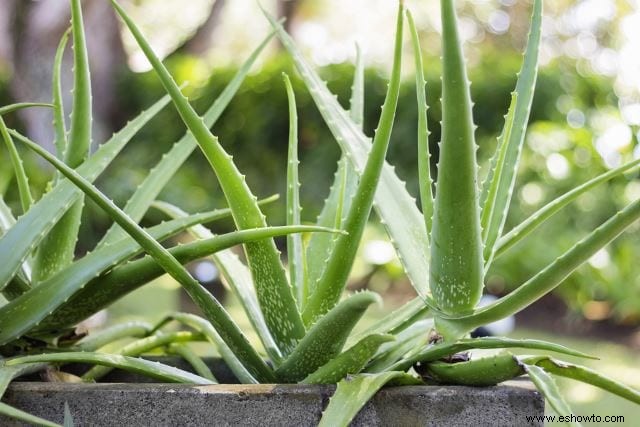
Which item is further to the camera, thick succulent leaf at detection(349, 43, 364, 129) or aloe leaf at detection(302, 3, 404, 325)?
thick succulent leaf at detection(349, 43, 364, 129)

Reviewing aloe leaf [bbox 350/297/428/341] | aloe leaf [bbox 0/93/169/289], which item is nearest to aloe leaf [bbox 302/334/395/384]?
aloe leaf [bbox 350/297/428/341]

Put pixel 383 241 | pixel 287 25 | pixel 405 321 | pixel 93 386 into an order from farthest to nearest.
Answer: pixel 287 25 < pixel 383 241 < pixel 405 321 < pixel 93 386

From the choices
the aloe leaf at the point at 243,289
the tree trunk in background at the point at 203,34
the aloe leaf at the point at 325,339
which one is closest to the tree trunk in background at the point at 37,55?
the tree trunk in background at the point at 203,34

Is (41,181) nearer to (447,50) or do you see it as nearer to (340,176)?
(340,176)

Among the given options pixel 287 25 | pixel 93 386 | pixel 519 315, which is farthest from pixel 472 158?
pixel 287 25

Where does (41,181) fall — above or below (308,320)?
above

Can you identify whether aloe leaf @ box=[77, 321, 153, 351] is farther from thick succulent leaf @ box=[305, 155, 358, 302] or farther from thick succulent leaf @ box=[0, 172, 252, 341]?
thick succulent leaf @ box=[305, 155, 358, 302]

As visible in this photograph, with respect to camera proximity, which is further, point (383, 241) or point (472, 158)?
point (383, 241)
